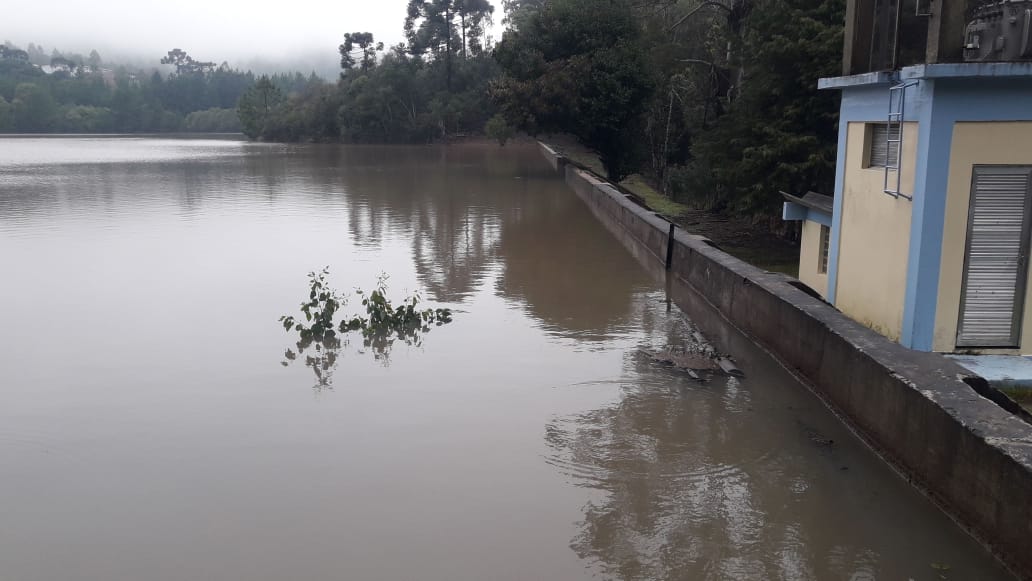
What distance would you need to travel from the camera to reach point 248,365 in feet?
33.8

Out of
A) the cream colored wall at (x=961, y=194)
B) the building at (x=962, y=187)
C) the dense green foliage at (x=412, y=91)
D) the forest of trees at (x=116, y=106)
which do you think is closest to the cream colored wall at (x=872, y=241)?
the building at (x=962, y=187)

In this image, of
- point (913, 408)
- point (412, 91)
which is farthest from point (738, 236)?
point (412, 91)

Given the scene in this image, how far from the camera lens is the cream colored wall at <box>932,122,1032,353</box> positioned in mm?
7895

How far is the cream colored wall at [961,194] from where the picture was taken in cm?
789

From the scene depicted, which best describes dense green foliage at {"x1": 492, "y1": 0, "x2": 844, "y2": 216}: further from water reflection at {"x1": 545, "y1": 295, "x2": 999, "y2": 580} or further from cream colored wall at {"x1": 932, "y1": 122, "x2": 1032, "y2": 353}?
water reflection at {"x1": 545, "y1": 295, "x2": 999, "y2": 580}

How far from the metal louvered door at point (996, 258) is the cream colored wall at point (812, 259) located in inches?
150

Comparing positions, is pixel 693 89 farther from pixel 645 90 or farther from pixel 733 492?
pixel 733 492

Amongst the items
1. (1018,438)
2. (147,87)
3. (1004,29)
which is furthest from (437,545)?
(147,87)

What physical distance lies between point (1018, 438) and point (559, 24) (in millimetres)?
31106

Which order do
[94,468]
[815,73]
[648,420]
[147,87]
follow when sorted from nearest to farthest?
[94,468], [648,420], [815,73], [147,87]

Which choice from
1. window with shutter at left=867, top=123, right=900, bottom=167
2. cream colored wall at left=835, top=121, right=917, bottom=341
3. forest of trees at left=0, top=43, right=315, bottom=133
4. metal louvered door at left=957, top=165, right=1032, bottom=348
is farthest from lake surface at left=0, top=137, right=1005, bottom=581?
forest of trees at left=0, top=43, right=315, bottom=133

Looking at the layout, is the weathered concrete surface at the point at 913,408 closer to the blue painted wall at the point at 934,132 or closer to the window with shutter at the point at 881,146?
the blue painted wall at the point at 934,132

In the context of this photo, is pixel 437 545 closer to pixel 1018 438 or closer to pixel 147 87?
pixel 1018 438

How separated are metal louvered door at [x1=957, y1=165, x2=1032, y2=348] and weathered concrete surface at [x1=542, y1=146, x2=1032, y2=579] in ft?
2.87
